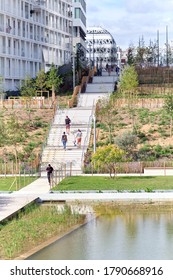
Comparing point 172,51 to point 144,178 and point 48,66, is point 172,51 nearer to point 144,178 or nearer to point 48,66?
point 48,66

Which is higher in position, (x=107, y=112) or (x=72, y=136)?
(x=107, y=112)

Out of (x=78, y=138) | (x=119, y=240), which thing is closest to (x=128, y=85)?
(x=78, y=138)

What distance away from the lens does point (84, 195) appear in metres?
38.8

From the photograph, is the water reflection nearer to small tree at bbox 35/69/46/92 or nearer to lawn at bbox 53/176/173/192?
lawn at bbox 53/176/173/192

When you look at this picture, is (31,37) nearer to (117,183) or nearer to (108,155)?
(108,155)

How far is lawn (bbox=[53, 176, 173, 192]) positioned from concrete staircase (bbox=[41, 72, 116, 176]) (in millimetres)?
4607

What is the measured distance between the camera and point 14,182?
4403 centimetres

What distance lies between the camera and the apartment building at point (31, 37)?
84.1m

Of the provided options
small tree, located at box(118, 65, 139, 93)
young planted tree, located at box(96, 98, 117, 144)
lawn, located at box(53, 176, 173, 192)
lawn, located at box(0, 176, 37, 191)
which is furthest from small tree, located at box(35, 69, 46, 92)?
lawn, located at box(53, 176, 173, 192)

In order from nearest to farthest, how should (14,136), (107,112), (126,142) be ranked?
(14,136)
(126,142)
(107,112)

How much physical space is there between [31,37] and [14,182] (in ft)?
162

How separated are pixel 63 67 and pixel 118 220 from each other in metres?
66.4

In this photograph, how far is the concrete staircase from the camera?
51750 millimetres

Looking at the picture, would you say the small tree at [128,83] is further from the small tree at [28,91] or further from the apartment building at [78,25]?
the apartment building at [78,25]
